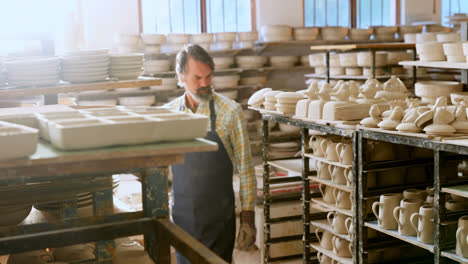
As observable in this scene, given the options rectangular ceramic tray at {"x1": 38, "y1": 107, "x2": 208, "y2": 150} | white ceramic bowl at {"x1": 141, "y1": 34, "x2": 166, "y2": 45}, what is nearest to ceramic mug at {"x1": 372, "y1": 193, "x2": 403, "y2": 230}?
rectangular ceramic tray at {"x1": 38, "y1": 107, "x2": 208, "y2": 150}

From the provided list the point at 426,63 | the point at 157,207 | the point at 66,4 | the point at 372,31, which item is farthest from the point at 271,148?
the point at 157,207

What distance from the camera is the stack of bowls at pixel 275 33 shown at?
340 inches

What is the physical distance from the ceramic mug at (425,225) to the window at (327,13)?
22.2ft

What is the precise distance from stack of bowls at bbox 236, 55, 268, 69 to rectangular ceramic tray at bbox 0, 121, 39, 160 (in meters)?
7.06

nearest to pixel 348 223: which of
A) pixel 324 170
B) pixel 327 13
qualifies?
pixel 324 170

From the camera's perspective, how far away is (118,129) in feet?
5.59

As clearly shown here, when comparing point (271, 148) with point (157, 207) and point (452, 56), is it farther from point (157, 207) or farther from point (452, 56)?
point (157, 207)

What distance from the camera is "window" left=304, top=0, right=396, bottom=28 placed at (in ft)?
31.7

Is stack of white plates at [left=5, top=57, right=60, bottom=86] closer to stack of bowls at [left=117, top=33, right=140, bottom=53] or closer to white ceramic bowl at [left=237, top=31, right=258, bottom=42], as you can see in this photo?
stack of bowls at [left=117, top=33, right=140, bottom=53]

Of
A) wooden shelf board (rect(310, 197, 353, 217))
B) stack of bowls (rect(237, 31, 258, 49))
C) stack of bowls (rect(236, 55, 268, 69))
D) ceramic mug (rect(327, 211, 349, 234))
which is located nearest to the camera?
wooden shelf board (rect(310, 197, 353, 217))

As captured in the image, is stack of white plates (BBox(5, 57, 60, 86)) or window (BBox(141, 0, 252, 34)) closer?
stack of white plates (BBox(5, 57, 60, 86))

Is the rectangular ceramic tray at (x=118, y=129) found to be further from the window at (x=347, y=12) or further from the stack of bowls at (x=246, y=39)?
the window at (x=347, y=12)

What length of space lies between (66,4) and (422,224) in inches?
107

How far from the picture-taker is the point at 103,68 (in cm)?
327
